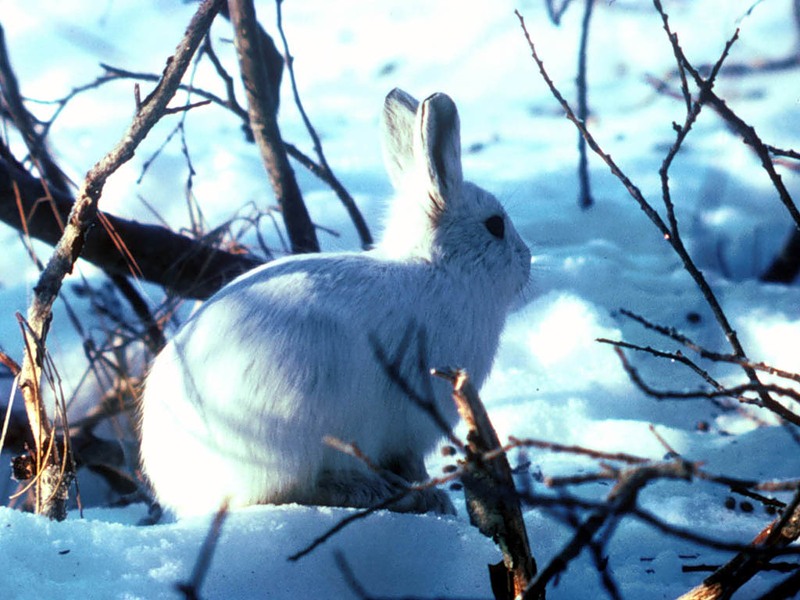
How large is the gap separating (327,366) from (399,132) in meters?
0.85

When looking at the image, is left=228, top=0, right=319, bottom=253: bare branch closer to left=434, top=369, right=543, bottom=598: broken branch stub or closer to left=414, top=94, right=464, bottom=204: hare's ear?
left=414, top=94, right=464, bottom=204: hare's ear

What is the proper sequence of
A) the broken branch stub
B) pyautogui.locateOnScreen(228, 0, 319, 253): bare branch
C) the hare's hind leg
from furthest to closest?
1. pyautogui.locateOnScreen(228, 0, 319, 253): bare branch
2. the hare's hind leg
3. the broken branch stub

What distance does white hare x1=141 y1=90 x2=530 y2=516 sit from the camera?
1851 mm

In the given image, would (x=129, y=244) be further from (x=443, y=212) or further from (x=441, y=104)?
(x=441, y=104)

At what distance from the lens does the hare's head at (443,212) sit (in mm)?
2195

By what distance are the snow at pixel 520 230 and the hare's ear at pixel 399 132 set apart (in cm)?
27

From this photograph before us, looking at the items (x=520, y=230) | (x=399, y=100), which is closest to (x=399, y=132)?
(x=399, y=100)

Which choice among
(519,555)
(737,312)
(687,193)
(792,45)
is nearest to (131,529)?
(519,555)

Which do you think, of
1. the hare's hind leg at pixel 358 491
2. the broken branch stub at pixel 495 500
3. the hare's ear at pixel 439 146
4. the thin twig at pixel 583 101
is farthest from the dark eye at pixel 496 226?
the thin twig at pixel 583 101

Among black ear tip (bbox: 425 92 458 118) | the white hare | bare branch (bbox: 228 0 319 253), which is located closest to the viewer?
the white hare

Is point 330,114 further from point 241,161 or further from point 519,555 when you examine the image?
point 519,555

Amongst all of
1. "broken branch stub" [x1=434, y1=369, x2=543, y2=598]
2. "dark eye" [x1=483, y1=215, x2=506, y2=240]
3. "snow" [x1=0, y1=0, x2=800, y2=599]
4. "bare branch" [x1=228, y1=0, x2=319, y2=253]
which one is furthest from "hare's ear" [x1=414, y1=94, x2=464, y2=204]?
"bare branch" [x1=228, y1=0, x2=319, y2=253]

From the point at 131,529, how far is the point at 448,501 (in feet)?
2.29

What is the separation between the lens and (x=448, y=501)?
2139 mm
